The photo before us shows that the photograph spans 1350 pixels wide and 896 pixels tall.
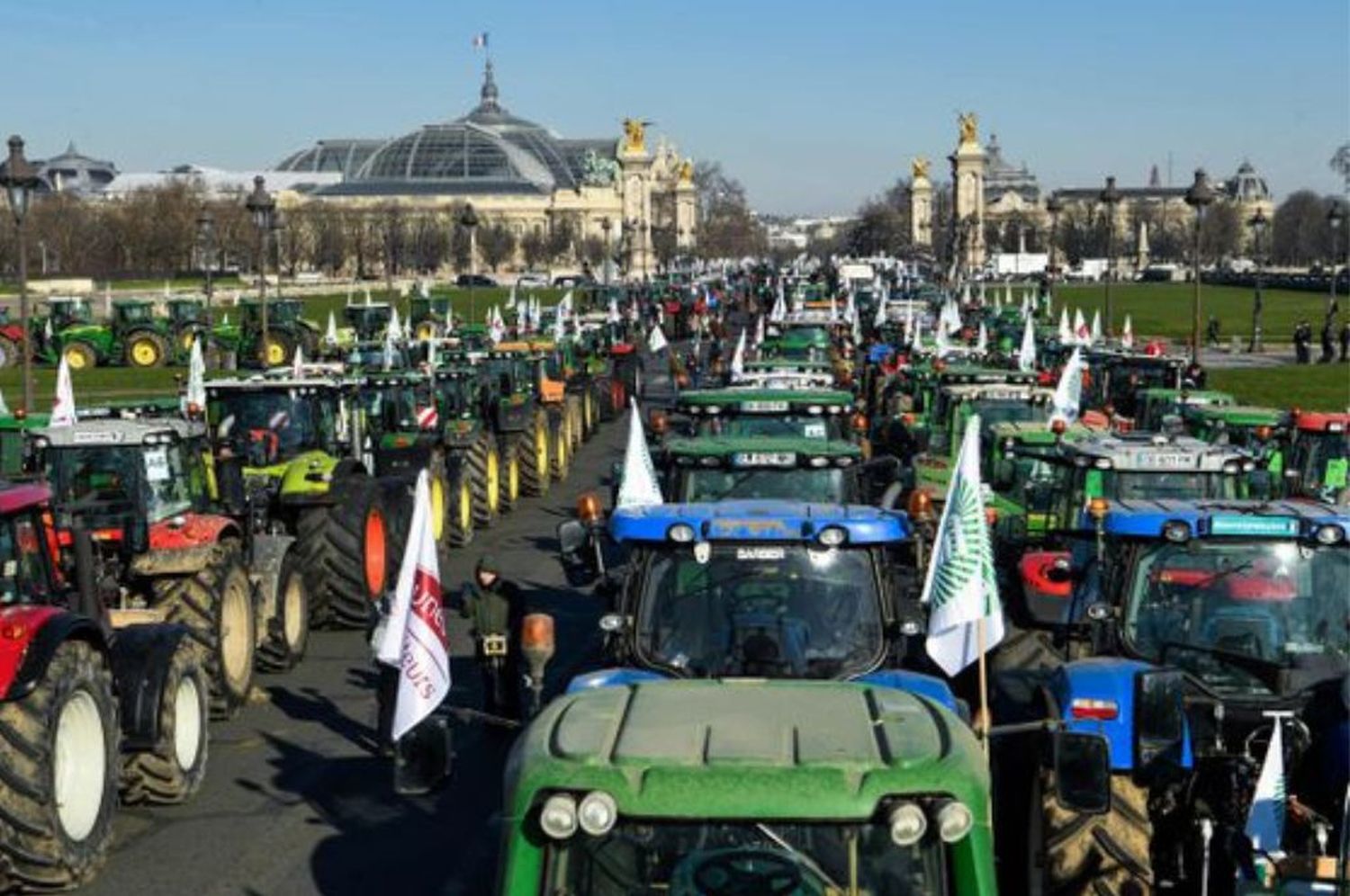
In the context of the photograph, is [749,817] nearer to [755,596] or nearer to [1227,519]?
[755,596]

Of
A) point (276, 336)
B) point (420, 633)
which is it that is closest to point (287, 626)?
point (420, 633)

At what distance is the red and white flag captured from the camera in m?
8.91

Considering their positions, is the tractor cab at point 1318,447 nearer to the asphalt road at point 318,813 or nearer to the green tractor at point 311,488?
the asphalt road at point 318,813

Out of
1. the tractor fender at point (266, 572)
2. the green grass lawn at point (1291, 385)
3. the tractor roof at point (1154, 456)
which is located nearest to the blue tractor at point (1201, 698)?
the tractor roof at point (1154, 456)

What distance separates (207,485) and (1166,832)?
1011 cm

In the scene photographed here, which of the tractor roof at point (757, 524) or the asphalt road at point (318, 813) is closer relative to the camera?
the tractor roof at point (757, 524)

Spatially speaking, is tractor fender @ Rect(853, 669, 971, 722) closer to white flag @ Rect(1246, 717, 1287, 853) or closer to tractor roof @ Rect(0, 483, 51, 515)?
white flag @ Rect(1246, 717, 1287, 853)

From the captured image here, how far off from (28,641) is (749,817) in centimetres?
601

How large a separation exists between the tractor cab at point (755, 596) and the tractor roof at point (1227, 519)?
1.09m

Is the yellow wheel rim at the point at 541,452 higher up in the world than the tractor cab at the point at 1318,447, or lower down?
lower down

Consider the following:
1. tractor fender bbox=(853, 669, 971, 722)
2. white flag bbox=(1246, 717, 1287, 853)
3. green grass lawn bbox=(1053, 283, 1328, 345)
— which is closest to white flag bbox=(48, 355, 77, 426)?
tractor fender bbox=(853, 669, 971, 722)

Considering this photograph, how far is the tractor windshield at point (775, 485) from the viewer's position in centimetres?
1428

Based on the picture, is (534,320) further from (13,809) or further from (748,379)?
(13,809)

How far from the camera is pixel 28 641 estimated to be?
981 cm
